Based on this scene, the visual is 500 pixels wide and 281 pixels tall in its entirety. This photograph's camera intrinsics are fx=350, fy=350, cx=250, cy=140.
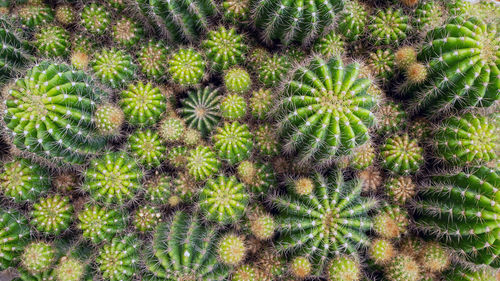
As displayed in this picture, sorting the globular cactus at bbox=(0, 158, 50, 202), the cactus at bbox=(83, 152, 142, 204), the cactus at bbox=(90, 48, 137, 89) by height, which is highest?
the cactus at bbox=(90, 48, 137, 89)

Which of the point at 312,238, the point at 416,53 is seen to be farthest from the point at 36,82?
the point at 416,53

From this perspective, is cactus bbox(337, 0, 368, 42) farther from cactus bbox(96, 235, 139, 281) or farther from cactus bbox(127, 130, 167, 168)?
cactus bbox(96, 235, 139, 281)

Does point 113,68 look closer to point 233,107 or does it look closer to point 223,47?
point 223,47

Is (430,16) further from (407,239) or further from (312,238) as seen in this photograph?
(312,238)

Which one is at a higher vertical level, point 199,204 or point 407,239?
point 199,204

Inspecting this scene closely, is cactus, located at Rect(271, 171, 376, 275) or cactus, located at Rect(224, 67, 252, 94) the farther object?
cactus, located at Rect(224, 67, 252, 94)

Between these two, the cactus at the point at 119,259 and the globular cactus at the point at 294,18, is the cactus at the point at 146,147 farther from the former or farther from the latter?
the globular cactus at the point at 294,18

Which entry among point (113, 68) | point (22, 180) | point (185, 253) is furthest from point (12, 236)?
point (113, 68)

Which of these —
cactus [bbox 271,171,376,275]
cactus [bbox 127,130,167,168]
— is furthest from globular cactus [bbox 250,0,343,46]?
cactus [bbox 127,130,167,168]
